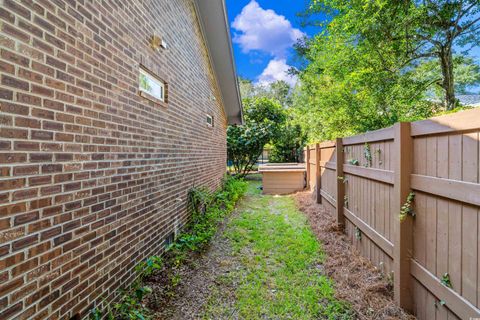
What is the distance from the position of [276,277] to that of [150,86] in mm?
3072

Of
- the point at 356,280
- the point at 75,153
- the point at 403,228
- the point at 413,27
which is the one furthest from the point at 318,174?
the point at 75,153

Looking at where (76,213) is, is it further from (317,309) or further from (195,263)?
(317,309)

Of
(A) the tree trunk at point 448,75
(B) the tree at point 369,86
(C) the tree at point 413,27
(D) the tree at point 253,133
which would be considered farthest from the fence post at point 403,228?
(D) the tree at point 253,133

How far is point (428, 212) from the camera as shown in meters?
2.10

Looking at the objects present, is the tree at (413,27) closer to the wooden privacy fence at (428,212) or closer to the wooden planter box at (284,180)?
the wooden privacy fence at (428,212)

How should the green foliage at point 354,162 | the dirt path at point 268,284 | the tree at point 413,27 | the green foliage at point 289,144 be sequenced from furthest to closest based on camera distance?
the green foliage at point 289,144, the tree at point 413,27, the green foliage at point 354,162, the dirt path at point 268,284

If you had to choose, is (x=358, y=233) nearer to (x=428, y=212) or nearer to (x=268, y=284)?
(x=268, y=284)

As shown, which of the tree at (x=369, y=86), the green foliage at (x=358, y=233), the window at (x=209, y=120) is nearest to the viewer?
the green foliage at (x=358, y=233)

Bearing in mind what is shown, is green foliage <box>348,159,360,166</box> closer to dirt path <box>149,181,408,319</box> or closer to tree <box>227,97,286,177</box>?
dirt path <box>149,181,408,319</box>

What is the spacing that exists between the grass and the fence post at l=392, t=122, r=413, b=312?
0.53 m

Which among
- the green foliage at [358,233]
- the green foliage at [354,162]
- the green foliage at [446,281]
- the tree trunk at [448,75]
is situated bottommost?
the green foliage at [358,233]

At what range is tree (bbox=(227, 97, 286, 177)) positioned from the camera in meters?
13.6

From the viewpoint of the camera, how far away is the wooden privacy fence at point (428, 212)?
1639mm

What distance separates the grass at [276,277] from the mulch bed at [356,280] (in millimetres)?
118
